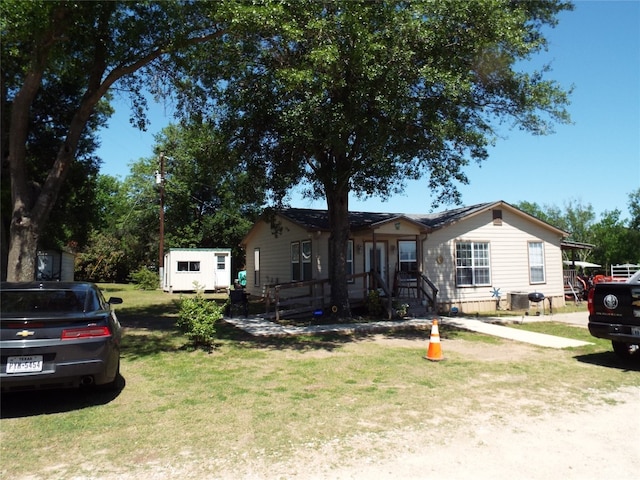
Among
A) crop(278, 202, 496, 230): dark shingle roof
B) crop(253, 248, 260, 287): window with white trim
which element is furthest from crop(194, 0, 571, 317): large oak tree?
crop(253, 248, 260, 287): window with white trim

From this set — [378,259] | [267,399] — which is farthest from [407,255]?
[267,399]

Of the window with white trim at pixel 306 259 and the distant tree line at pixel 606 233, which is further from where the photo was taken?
the distant tree line at pixel 606 233

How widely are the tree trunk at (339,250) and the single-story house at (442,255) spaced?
1239 mm

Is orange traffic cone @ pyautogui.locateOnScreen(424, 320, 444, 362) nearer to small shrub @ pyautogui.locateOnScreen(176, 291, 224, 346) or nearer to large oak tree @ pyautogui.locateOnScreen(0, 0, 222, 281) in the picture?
small shrub @ pyautogui.locateOnScreen(176, 291, 224, 346)

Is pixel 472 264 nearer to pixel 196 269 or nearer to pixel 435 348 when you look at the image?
pixel 435 348

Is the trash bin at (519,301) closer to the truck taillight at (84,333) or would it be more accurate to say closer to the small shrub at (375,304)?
the small shrub at (375,304)

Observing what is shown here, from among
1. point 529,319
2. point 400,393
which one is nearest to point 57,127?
point 400,393

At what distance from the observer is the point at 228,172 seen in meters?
14.7

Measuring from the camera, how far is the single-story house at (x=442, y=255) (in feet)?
52.9

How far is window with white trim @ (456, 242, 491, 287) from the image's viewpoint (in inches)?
706

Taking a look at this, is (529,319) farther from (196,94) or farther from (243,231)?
(243,231)

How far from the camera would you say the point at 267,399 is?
600 centimetres

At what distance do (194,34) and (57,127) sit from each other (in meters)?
7.92

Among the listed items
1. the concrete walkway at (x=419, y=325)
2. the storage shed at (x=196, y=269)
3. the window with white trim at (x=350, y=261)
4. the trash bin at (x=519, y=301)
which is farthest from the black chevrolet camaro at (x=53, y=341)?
the storage shed at (x=196, y=269)
